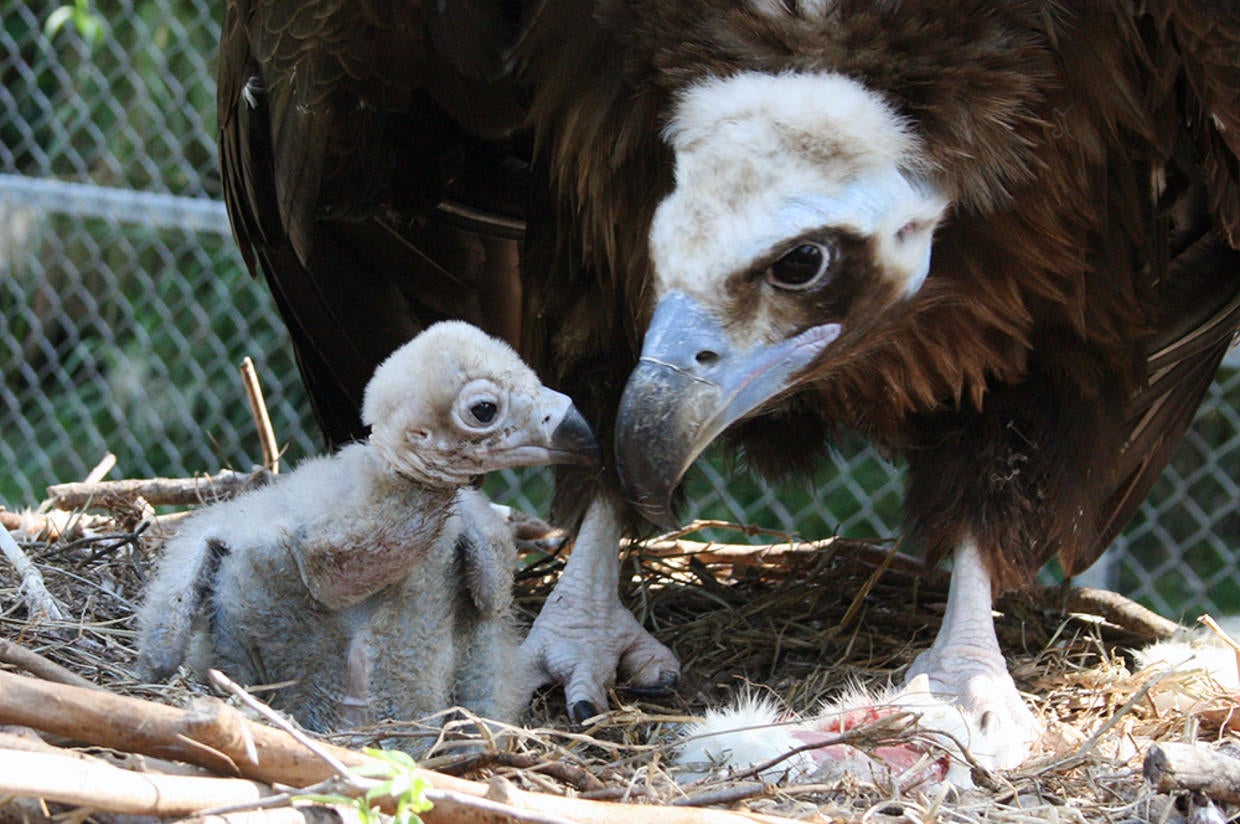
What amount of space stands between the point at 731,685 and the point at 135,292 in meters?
4.45

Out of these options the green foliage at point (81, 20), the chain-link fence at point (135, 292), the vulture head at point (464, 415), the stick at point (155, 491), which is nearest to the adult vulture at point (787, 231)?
the vulture head at point (464, 415)

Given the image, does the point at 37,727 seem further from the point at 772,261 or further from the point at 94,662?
the point at 772,261

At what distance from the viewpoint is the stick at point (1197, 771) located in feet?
6.60

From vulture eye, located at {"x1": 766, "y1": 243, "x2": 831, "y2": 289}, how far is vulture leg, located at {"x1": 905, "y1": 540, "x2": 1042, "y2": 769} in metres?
0.65

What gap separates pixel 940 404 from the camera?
9.59 feet

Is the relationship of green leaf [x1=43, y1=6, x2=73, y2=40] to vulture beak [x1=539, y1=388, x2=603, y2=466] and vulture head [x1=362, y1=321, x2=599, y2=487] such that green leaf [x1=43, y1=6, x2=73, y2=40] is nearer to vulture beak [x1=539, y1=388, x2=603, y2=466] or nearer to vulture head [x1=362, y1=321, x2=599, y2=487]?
vulture head [x1=362, y1=321, x2=599, y2=487]

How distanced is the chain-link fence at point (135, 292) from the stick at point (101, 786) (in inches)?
148

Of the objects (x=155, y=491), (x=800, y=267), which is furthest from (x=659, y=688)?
(x=155, y=491)

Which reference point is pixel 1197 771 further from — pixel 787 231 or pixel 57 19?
pixel 57 19

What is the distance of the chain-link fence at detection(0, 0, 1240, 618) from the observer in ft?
18.1

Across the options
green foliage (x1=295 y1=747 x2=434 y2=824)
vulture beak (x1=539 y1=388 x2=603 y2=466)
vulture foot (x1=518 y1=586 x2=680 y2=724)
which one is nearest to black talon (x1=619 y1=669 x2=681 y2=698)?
vulture foot (x1=518 y1=586 x2=680 y2=724)

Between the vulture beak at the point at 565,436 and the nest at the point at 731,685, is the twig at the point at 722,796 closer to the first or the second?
the nest at the point at 731,685

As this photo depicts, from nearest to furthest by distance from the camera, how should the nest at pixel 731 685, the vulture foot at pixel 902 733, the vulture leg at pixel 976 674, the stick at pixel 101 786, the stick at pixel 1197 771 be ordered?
the stick at pixel 101 786 → the nest at pixel 731 685 → the stick at pixel 1197 771 → the vulture foot at pixel 902 733 → the vulture leg at pixel 976 674

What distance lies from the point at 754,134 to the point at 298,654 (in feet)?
3.29
